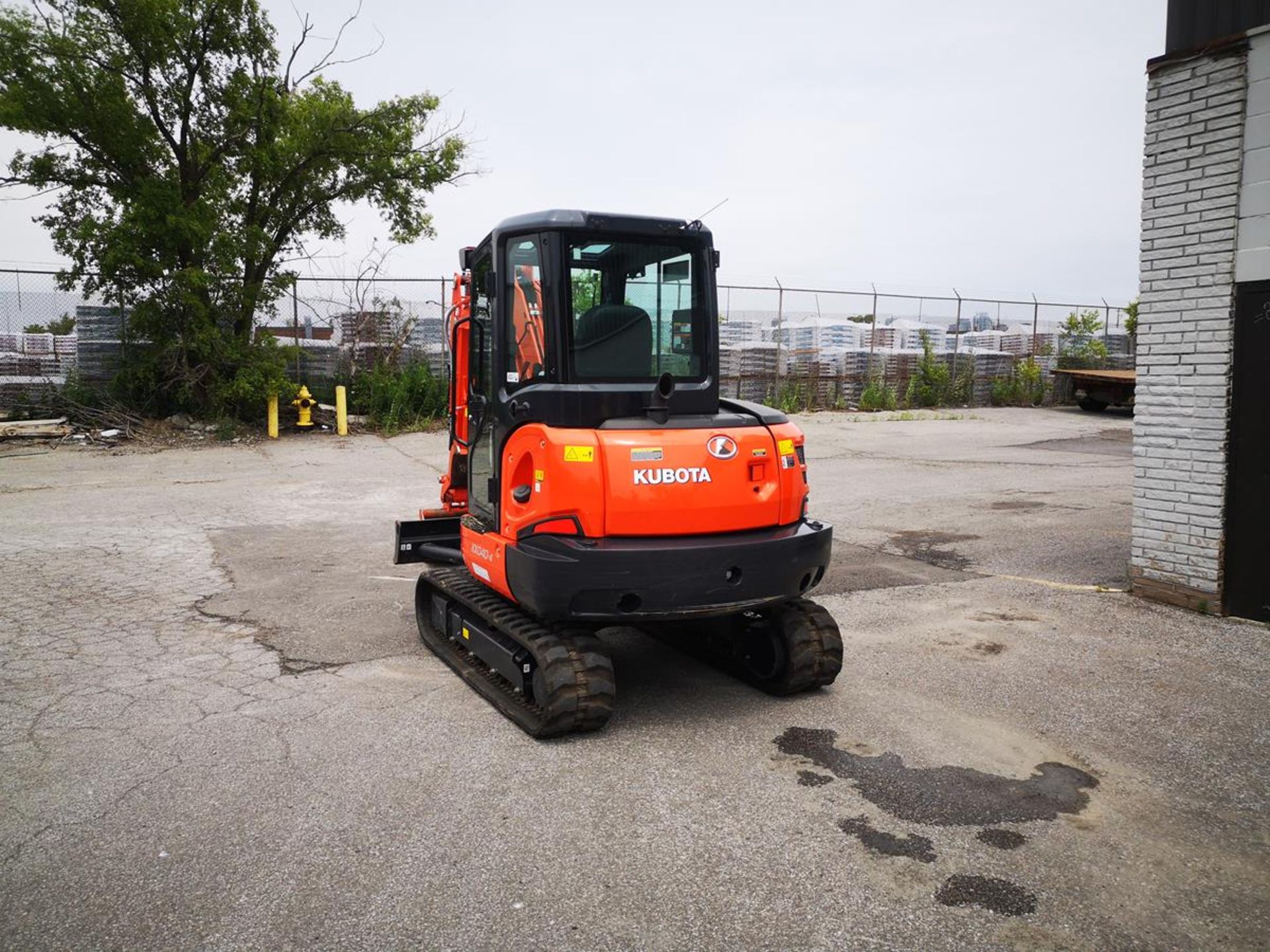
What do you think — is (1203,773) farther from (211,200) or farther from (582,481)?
(211,200)

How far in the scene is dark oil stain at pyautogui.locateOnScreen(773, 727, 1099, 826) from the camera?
391 cm

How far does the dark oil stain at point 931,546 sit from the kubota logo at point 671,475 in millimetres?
4554

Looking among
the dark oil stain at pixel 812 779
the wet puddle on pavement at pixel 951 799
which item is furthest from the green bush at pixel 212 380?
the dark oil stain at pixel 812 779

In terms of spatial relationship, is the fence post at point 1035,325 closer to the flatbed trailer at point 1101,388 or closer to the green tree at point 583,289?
the flatbed trailer at point 1101,388

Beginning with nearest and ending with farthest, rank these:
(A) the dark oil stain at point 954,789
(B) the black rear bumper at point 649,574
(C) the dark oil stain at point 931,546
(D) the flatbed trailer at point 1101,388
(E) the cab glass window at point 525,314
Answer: (A) the dark oil stain at point 954,789 < (B) the black rear bumper at point 649,574 < (E) the cab glass window at point 525,314 < (C) the dark oil stain at point 931,546 < (D) the flatbed trailer at point 1101,388

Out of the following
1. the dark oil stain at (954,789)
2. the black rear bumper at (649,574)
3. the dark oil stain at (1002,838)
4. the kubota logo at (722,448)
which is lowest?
the dark oil stain at (1002,838)

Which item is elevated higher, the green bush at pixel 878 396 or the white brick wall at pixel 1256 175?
the white brick wall at pixel 1256 175

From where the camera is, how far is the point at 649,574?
459 centimetres

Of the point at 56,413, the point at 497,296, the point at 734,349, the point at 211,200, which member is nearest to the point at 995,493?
the point at 497,296

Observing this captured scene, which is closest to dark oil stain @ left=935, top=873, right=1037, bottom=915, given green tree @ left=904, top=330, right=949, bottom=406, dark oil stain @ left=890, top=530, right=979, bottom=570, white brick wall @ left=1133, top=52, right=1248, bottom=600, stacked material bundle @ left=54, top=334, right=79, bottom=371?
white brick wall @ left=1133, top=52, right=1248, bottom=600

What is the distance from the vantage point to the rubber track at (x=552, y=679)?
4.54 m

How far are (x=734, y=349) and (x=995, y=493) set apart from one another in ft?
38.9

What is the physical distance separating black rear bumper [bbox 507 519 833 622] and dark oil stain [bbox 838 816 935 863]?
1293 mm

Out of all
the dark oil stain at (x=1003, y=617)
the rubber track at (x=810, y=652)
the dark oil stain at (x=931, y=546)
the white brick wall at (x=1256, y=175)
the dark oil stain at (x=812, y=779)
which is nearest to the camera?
the dark oil stain at (x=812, y=779)
